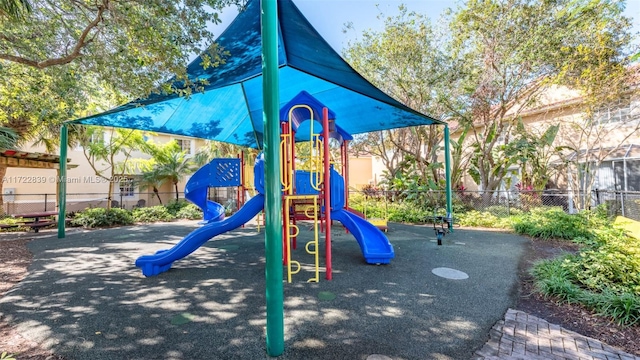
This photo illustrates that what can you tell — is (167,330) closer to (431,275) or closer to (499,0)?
(431,275)

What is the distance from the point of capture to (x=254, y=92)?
7.09 metres

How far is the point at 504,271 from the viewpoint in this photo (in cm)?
486

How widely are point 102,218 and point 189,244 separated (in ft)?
27.8

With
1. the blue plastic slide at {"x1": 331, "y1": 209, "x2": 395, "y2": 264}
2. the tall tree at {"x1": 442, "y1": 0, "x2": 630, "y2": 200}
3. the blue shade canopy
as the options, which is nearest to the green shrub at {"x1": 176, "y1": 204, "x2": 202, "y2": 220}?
the blue shade canopy

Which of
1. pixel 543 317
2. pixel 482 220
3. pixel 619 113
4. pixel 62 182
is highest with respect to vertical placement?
pixel 619 113

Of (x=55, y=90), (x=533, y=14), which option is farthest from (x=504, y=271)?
(x=55, y=90)

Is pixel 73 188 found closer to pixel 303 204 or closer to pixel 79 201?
pixel 79 201

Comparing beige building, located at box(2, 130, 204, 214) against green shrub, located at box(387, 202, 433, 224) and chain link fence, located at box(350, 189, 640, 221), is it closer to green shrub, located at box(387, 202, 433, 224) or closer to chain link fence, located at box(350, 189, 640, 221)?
green shrub, located at box(387, 202, 433, 224)

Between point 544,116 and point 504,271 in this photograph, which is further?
point 544,116

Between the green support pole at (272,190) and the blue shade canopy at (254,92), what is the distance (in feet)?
7.48

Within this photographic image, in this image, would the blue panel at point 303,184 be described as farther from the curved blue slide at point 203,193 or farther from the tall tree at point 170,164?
the tall tree at point 170,164

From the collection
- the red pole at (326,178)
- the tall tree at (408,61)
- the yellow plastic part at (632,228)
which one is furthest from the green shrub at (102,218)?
the yellow plastic part at (632,228)

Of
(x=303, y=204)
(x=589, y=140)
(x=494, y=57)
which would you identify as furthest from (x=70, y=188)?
(x=589, y=140)

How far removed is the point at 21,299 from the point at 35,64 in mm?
3886
